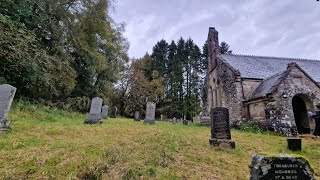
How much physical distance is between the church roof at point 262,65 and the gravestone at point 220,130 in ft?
37.1

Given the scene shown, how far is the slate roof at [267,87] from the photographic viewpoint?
15.2 metres

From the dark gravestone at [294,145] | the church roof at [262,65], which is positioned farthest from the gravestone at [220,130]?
the church roof at [262,65]

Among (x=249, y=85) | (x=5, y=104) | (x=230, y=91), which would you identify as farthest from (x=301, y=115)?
(x=5, y=104)

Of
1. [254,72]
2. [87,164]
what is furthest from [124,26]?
[87,164]

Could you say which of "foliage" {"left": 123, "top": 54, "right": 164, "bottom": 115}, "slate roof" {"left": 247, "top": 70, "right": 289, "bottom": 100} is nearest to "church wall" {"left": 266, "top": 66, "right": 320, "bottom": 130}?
"slate roof" {"left": 247, "top": 70, "right": 289, "bottom": 100}

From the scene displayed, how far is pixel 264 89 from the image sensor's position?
1625 centimetres

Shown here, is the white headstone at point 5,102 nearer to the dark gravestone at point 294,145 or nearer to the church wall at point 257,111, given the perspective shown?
the dark gravestone at point 294,145

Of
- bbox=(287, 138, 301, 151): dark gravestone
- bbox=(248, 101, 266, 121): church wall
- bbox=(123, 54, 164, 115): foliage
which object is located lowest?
bbox=(287, 138, 301, 151): dark gravestone

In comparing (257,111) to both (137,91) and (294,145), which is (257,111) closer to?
(294,145)

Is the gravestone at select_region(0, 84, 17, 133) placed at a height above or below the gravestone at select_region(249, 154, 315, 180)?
above

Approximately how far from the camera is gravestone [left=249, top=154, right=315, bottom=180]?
12.2ft

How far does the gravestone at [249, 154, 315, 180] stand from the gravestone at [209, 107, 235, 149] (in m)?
3.92

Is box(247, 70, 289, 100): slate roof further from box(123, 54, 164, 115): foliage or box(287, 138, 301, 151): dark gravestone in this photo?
box(123, 54, 164, 115): foliage

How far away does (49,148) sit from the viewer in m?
5.88
